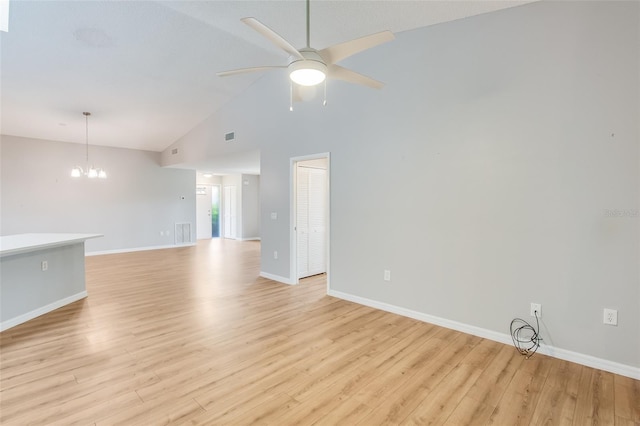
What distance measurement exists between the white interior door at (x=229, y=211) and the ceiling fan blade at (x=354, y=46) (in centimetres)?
959

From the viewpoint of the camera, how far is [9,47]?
3789mm

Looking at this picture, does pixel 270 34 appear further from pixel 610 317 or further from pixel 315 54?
pixel 610 317

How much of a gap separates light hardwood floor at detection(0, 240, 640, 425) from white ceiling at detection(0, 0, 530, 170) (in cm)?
331

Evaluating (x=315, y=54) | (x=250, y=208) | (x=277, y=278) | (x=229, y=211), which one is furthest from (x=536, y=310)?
(x=229, y=211)

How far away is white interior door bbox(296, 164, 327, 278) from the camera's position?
5.22 m

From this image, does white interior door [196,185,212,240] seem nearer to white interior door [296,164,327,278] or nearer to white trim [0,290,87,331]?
white trim [0,290,87,331]

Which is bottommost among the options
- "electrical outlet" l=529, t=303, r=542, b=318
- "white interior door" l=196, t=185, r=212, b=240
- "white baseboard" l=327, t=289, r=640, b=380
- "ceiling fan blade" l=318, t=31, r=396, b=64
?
"white baseboard" l=327, t=289, r=640, b=380

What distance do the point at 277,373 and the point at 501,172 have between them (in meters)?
2.77

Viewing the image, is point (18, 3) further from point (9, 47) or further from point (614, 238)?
point (614, 238)

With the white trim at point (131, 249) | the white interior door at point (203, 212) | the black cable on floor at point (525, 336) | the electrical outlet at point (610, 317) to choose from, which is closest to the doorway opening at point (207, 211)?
the white interior door at point (203, 212)

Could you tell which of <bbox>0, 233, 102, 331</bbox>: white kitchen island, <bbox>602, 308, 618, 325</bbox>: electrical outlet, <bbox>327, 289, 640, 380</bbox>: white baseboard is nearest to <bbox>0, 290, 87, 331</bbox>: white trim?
<bbox>0, 233, 102, 331</bbox>: white kitchen island

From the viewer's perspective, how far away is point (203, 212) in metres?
11.5

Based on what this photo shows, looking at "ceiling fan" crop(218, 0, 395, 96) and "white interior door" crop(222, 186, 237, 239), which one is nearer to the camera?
"ceiling fan" crop(218, 0, 395, 96)

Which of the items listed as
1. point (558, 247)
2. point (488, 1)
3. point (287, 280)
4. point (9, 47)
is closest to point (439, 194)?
point (558, 247)
